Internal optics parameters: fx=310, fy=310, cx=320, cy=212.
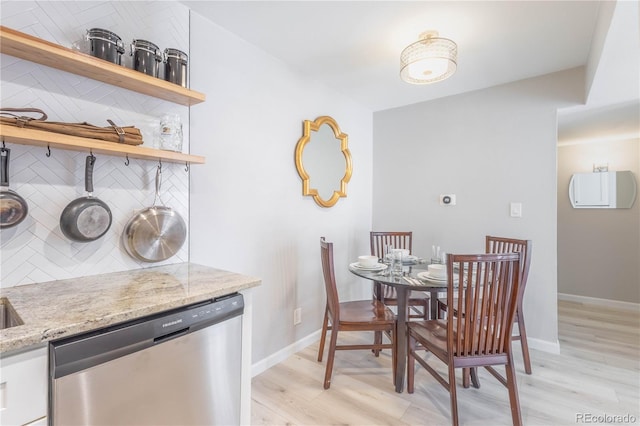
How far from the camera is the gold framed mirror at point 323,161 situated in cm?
261

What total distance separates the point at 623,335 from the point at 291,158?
347cm

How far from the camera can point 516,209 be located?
2740 millimetres

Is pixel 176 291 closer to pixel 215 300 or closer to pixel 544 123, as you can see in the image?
pixel 215 300

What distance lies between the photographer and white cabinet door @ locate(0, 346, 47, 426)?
2.66 ft

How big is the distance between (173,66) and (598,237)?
4907mm

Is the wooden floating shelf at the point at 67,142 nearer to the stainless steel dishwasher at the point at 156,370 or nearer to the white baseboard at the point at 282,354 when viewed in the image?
the stainless steel dishwasher at the point at 156,370

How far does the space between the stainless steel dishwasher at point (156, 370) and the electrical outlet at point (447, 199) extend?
243 centimetres

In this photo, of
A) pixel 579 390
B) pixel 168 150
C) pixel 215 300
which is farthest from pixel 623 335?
pixel 168 150

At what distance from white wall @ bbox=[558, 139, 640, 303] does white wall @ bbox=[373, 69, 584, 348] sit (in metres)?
1.94

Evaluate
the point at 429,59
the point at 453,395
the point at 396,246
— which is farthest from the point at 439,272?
the point at 429,59

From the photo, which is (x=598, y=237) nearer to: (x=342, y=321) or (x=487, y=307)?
(x=487, y=307)

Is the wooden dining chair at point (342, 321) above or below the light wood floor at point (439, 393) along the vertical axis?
above

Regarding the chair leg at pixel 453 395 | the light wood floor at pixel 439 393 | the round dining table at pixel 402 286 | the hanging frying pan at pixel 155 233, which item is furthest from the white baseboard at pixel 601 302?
the hanging frying pan at pixel 155 233

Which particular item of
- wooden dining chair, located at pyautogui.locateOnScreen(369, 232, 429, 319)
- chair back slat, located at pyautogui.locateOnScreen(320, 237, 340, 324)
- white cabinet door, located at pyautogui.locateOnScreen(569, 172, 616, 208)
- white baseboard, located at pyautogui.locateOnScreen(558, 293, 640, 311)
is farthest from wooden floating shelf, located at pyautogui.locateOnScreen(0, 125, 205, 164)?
white baseboard, located at pyautogui.locateOnScreen(558, 293, 640, 311)
